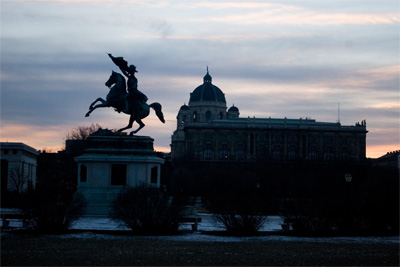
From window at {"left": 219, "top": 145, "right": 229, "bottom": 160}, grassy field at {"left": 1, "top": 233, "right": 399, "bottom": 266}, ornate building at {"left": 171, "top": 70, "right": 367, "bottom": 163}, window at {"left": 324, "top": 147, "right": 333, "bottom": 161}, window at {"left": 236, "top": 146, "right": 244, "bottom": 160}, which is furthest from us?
window at {"left": 236, "top": 146, "right": 244, "bottom": 160}

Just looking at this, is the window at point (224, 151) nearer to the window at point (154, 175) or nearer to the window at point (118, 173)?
the window at point (154, 175)

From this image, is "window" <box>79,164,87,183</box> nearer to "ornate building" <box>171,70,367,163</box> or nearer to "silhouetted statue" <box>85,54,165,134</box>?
"silhouetted statue" <box>85,54,165,134</box>

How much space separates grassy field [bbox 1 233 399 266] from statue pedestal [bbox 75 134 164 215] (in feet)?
45.1

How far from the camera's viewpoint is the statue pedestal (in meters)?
47.1

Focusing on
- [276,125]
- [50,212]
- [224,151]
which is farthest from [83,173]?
[276,125]

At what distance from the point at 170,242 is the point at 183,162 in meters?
118

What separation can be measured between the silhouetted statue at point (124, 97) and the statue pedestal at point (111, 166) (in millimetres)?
1570

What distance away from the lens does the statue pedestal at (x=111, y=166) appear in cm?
4706

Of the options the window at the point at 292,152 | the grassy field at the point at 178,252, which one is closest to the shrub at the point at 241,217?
the grassy field at the point at 178,252

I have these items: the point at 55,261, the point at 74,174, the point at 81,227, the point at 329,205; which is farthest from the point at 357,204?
the point at 74,174

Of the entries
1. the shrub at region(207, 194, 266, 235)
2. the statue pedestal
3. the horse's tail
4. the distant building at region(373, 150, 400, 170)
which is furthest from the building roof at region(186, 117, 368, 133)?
the shrub at region(207, 194, 266, 235)

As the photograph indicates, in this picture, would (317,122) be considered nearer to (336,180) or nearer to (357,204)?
(336,180)

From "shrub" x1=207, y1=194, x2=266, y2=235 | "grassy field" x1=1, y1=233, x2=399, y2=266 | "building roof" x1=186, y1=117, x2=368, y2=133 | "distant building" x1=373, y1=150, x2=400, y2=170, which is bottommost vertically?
"grassy field" x1=1, y1=233, x2=399, y2=266

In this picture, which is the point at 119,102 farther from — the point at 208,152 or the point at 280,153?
the point at 280,153
